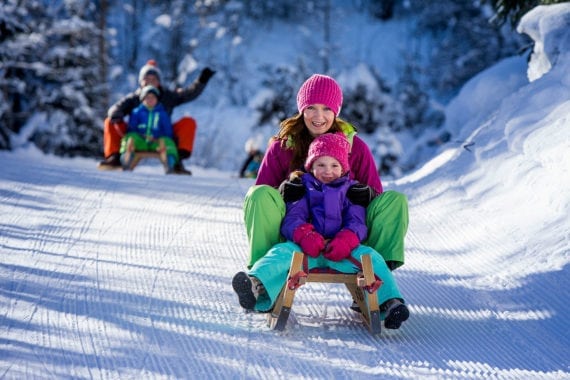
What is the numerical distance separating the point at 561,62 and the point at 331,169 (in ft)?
14.1

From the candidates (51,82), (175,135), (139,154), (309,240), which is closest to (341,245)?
(309,240)

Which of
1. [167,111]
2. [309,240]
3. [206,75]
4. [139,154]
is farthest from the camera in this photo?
[167,111]

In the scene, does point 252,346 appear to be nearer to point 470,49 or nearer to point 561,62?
point 561,62

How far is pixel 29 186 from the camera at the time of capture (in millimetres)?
6957

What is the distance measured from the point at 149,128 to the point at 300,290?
587 cm

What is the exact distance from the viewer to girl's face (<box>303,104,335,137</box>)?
150 inches

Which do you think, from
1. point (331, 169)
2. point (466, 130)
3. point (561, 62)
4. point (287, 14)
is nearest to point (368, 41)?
point (287, 14)

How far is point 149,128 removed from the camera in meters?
9.55

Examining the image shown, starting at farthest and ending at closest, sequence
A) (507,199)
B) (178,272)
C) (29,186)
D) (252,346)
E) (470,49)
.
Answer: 1. (470,49)
2. (29,186)
3. (507,199)
4. (178,272)
5. (252,346)

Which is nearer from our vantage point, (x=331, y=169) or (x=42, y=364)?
(x=42, y=364)

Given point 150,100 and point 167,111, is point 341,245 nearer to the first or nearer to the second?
point 150,100

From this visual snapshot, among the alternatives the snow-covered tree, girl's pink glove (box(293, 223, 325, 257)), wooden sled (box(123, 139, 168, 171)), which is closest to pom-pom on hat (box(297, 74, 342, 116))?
girl's pink glove (box(293, 223, 325, 257))

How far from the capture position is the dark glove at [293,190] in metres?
3.50

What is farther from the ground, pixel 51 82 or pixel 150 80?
pixel 150 80
